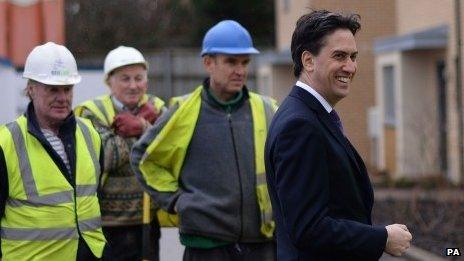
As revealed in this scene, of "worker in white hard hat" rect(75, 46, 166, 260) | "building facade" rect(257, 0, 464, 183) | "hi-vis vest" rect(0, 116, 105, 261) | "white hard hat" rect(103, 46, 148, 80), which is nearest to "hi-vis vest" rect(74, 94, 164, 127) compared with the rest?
"worker in white hard hat" rect(75, 46, 166, 260)

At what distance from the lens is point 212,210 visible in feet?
21.0

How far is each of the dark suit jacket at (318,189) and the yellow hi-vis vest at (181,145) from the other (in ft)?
6.61

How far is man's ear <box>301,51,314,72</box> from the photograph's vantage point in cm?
441

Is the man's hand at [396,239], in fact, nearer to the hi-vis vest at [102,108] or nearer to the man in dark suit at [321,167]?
the man in dark suit at [321,167]

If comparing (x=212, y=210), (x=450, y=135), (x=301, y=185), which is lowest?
(x=450, y=135)

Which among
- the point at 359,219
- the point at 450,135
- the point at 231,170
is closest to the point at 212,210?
the point at 231,170

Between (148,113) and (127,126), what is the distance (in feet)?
1.07

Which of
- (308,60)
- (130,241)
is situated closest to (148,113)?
(130,241)

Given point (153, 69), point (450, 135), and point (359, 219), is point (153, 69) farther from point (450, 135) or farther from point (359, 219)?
point (359, 219)

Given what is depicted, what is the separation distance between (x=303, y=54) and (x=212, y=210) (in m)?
2.13

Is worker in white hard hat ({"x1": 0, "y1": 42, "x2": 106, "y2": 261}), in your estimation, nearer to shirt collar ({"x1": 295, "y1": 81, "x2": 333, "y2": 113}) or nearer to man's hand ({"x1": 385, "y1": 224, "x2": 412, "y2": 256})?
shirt collar ({"x1": 295, "y1": 81, "x2": 333, "y2": 113})

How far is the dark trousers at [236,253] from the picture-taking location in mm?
6441

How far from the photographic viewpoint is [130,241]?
7496mm

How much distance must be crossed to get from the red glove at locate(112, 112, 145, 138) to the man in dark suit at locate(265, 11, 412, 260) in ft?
9.85
